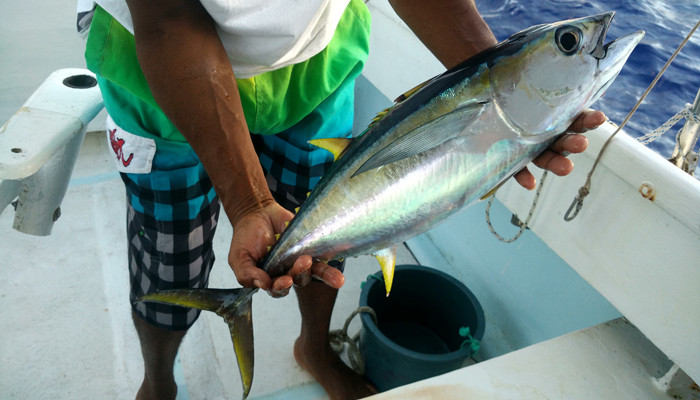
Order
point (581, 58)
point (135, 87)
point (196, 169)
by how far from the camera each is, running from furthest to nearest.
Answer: point (196, 169)
point (135, 87)
point (581, 58)

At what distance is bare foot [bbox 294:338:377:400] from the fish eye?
62.5 inches

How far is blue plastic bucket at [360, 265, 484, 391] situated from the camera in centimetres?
201

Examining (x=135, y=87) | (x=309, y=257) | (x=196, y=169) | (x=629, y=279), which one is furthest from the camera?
(x=196, y=169)

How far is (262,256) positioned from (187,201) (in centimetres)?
54

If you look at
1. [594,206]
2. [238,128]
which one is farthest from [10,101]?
[594,206]

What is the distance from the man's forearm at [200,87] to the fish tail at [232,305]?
0.26 metres

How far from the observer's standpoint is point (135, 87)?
143 cm

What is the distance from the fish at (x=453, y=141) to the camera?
3.35 ft

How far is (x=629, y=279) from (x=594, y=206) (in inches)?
9.6

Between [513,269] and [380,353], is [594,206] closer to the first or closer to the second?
[513,269]

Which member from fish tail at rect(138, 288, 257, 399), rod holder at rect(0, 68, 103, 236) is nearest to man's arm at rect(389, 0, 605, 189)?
fish tail at rect(138, 288, 257, 399)

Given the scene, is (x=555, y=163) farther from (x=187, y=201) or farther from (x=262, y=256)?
(x=187, y=201)

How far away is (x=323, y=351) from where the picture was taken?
7.31 feet

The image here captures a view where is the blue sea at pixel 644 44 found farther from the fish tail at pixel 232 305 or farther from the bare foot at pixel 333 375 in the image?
the fish tail at pixel 232 305
